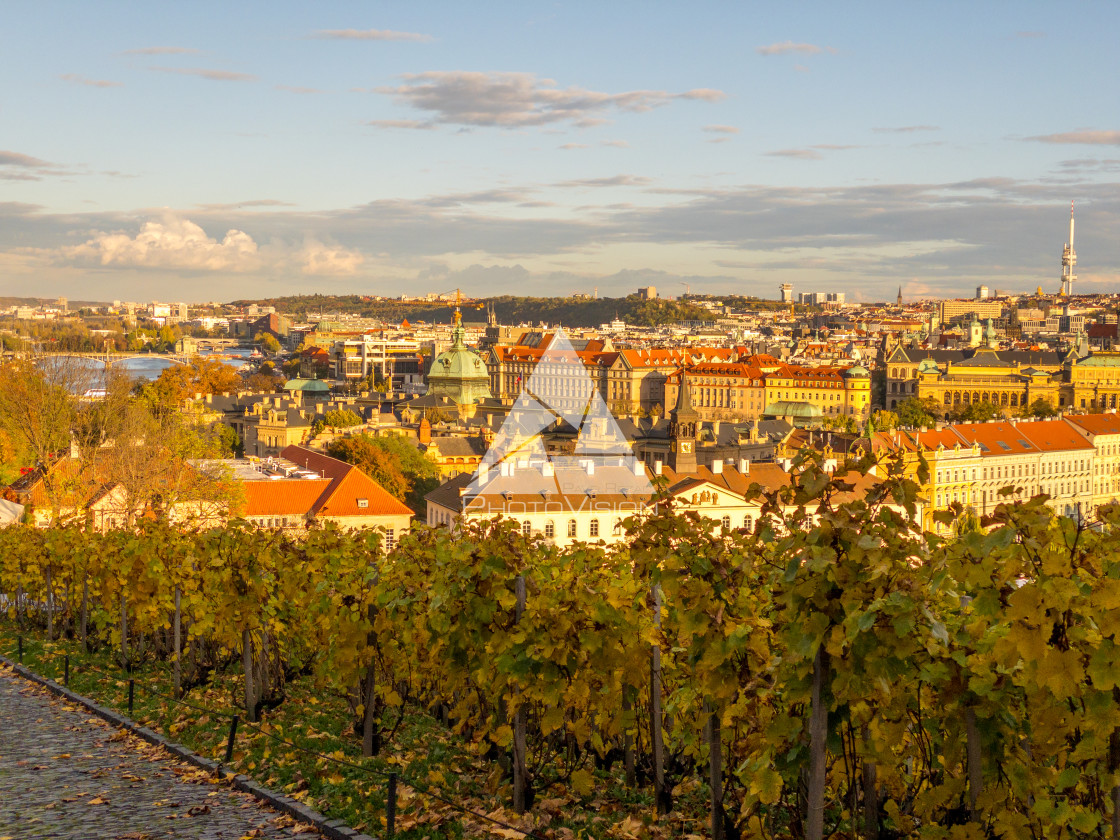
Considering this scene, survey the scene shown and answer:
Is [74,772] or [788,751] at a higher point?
[788,751]

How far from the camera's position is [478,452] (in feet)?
255

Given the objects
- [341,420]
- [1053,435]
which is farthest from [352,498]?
[1053,435]

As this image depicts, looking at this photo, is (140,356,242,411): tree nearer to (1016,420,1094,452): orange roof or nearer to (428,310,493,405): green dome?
(428,310,493,405): green dome

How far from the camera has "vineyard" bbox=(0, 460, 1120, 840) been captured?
584 cm

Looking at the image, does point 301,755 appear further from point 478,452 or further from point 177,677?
point 478,452

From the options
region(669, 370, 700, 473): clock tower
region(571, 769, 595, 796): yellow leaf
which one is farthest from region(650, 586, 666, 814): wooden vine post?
region(669, 370, 700, 473): clock tower

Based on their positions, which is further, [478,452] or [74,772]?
[478,452]

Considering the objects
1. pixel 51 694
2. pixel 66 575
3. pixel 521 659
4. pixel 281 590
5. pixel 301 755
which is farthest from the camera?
pixel 66 575

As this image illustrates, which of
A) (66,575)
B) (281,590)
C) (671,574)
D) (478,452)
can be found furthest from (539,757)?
(478,452)

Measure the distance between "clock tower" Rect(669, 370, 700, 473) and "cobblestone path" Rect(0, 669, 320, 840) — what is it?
1734 inches

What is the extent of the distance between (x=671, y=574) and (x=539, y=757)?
403cm

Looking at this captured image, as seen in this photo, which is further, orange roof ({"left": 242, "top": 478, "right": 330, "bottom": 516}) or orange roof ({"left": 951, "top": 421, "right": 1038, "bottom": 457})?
orange roof ({"left": 951, "top": 421, "right": 1038, "bottom": 457})

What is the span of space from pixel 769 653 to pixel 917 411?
119 meters

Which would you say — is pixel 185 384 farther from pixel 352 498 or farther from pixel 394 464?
pixel 352 498
